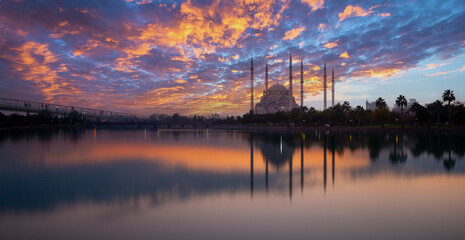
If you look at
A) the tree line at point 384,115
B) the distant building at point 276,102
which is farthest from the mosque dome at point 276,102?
the tree line at point 384,115

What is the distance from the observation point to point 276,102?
189375mm

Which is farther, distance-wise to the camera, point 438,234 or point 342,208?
point 342,208

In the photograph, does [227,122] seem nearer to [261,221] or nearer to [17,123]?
[17,123]

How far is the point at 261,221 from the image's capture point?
8750 mm

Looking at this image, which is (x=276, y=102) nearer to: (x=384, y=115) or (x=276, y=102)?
(x=276, y=102)

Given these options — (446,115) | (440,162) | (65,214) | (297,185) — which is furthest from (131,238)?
(446,115)

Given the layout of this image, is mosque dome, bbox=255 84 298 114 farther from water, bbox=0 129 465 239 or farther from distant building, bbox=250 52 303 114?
water, bbox=0 129 465 239

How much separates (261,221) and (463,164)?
18567mm

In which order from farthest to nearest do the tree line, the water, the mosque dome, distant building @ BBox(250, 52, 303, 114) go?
the mosque dome → distant building @ BBox(250, 52, 303, 114) → the tree line → the water

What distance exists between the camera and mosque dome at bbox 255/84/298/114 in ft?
609

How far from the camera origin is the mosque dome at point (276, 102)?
18562cm

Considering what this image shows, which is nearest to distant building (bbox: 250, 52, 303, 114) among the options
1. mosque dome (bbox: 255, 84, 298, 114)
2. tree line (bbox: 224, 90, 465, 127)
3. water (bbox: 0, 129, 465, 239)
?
mosque dome (bbox: 255, 84, 298, 114)

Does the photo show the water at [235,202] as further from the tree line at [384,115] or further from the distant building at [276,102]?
Result: the distant building at [276,102]

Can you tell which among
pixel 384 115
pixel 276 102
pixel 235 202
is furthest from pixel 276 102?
pixel 235 202
